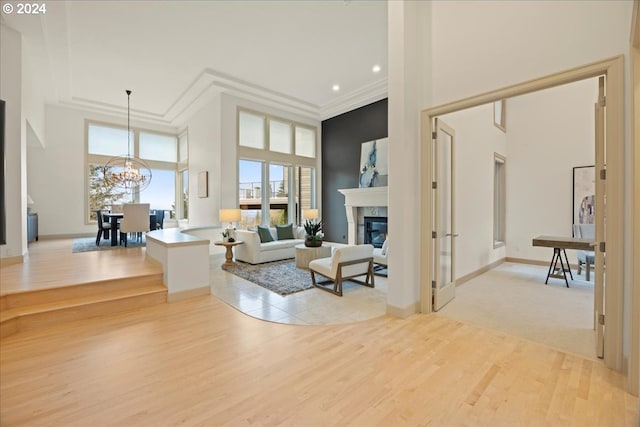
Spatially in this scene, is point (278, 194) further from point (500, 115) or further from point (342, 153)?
point (500, 115)

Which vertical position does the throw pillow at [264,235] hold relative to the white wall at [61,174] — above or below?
below

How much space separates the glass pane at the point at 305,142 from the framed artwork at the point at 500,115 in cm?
497

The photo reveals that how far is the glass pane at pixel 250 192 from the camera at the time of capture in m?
7.47

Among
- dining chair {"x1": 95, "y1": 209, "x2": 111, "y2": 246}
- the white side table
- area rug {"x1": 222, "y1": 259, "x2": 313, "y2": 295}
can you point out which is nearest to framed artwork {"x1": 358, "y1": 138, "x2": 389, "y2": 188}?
the white side table

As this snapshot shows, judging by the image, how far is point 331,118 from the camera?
865 cm

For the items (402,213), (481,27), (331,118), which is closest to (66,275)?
(402,213)

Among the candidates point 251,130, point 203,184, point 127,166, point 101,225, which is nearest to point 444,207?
point 251,130

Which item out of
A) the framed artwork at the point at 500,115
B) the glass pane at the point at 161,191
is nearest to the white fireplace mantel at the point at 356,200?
the framed artwork at the point at 500,115

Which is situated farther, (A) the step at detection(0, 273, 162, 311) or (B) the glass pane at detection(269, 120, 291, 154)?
(B) the glass pane at detection(269, 120, 291, 154)

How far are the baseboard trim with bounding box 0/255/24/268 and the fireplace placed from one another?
265 inches

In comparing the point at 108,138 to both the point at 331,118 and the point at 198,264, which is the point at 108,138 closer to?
the point at 331,118

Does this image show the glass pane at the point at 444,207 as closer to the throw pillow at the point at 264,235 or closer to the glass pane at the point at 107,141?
the throw pillow at the point at 264,235

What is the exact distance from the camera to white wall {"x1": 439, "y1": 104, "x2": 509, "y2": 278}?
422 centimetres

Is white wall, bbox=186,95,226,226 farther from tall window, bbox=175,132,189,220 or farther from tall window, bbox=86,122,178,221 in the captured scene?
tall window, bbox=86,122,178,221
